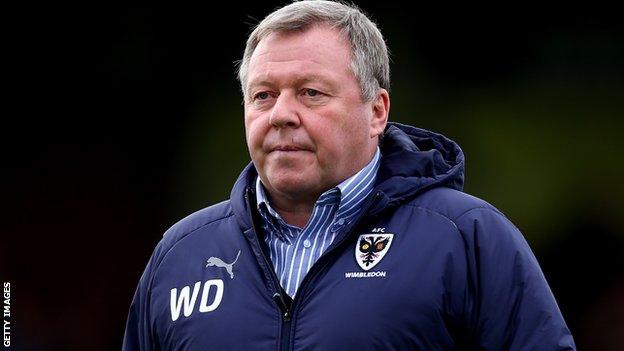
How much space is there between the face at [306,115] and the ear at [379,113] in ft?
0.14

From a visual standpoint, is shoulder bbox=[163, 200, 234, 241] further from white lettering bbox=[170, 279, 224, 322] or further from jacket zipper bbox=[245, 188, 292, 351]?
jacket zipper bbox=[245, 188, 292, 351]

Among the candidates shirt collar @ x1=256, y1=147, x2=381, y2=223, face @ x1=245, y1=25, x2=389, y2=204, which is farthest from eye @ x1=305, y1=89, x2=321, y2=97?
shirt collar @ x1=256, y1=147, x2=381, y2=223

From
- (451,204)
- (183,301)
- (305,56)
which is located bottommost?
(183,301)

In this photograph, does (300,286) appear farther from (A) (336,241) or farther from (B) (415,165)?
(B) (415,165)

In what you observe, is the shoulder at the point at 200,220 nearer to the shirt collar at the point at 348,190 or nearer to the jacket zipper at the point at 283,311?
the shirt collar at the point at 348,190

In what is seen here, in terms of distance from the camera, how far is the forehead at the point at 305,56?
3270 millimetres

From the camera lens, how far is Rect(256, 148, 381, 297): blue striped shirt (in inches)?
127

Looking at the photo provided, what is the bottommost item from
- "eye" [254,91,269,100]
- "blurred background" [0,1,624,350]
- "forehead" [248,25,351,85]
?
"blurred background" [0,1,624,350]

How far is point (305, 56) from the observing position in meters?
3.28

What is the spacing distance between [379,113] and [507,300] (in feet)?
2.31

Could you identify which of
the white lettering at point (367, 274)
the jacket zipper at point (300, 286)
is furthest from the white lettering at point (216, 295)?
the white lettering at point (367, 274)

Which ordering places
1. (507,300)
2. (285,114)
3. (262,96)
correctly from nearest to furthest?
(507,300)
(285,114)
(262,96)

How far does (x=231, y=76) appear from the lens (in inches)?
273

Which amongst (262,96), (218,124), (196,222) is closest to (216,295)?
(196,222)
